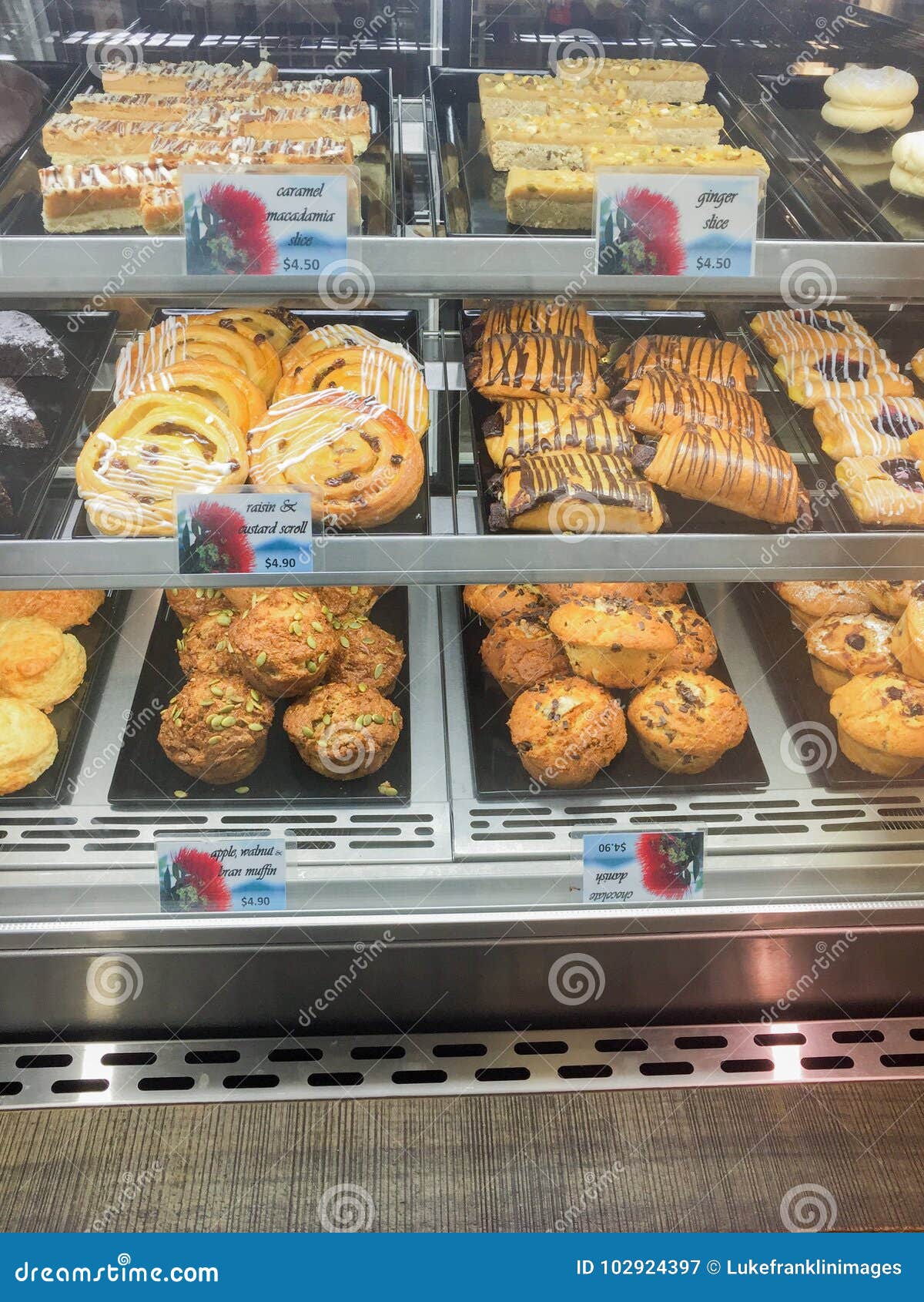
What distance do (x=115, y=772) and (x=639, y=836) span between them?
101 centimetres

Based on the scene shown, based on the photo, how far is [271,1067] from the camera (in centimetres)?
200

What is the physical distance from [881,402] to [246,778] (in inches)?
57.6

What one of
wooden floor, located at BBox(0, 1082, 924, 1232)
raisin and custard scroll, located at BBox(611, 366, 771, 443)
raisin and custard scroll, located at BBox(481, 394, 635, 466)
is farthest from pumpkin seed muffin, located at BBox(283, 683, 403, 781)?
raisin and custard scroll, located at BBox(611, 366, 771, 443)

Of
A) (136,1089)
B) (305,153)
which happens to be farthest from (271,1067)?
(305,153)

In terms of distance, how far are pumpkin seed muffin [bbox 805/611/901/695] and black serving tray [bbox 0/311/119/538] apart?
1523 mm

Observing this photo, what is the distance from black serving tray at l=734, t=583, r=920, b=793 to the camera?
6.78 ft

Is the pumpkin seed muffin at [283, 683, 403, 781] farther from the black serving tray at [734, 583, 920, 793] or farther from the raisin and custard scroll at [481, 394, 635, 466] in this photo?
the black serving tray at [734, 583, 920, 793]

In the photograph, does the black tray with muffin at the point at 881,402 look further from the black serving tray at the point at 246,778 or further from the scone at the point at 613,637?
the black serving tray at the point at 246,778

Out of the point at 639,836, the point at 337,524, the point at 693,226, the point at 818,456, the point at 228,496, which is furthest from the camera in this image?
the point at 818,456

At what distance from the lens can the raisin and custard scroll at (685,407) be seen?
6.50ft

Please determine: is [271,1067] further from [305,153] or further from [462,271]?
[305,153]
